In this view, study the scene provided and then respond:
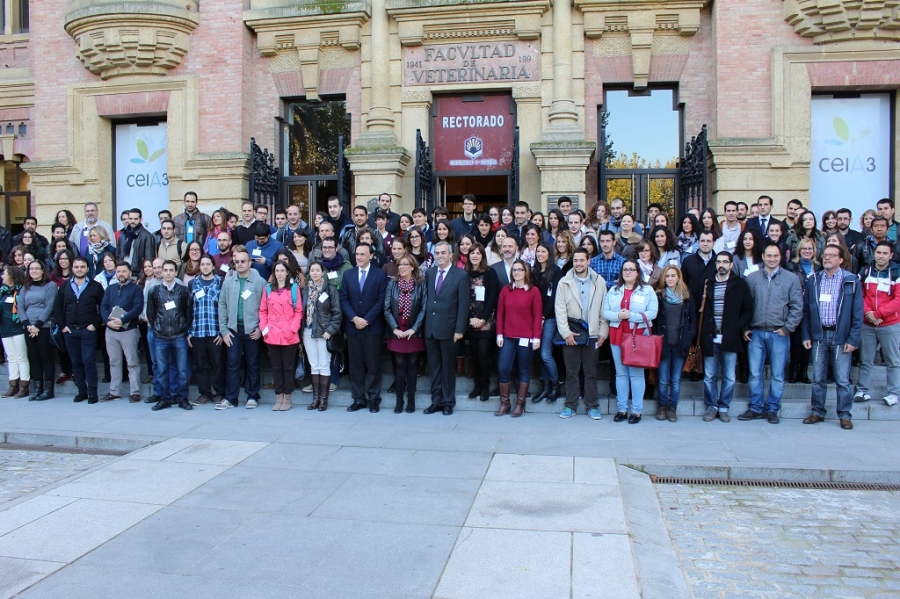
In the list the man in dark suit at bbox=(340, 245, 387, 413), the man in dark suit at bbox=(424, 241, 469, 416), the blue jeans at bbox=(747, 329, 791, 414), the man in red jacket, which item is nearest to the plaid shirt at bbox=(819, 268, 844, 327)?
the blue jeans at bbox=(747, 329, 791, 414)

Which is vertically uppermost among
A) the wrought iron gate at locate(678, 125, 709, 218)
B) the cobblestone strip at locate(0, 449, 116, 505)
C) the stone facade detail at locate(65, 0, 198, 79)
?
the stone facade detail at locate(65, 0, 198, 79)

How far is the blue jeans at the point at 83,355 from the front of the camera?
10.0 meters

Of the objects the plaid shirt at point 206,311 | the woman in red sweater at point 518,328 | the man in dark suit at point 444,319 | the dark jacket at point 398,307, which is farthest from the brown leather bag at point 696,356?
the plaid shirt at point 206,311

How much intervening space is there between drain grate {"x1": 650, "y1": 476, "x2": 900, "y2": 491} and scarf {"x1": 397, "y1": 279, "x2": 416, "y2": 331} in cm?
368

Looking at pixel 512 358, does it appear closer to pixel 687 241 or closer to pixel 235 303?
pixel 687 241

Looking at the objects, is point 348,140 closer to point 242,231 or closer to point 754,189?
point 242,231

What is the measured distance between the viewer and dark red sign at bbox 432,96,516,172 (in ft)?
45.0

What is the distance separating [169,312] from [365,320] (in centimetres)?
273

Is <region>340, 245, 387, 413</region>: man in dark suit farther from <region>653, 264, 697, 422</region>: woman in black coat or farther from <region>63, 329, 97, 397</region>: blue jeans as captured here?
<region>63, 329, 97, 397</region>: blue jeans

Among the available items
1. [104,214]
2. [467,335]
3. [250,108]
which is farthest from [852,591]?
[104,214]

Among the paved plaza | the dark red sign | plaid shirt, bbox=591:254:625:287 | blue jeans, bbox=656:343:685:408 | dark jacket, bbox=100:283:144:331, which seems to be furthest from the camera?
the dark red sign

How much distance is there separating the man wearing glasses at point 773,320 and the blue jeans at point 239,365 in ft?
20.4

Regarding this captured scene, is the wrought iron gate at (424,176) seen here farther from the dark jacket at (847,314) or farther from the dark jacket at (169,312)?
the dark jacket at (847,314)

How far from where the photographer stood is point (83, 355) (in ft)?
33.1
